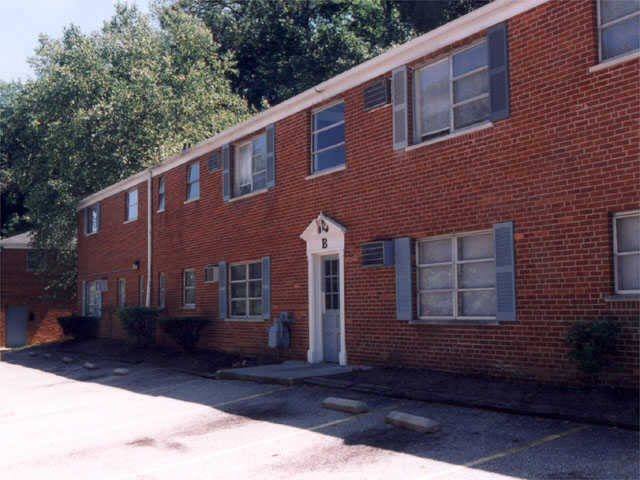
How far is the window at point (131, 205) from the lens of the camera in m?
24.1

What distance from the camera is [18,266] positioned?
35.7 m

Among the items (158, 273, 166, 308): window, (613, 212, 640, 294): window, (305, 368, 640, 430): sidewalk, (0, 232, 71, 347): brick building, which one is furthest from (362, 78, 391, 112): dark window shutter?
(0, 232, 71, 347): brick building

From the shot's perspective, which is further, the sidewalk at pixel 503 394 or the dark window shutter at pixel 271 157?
the dark window shutter at pixel 271 157

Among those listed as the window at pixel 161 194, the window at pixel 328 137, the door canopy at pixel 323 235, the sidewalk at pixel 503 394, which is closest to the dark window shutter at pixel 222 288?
the door canopy at pixel 323 235

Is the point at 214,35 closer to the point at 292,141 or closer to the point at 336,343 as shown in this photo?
the point at 292,141

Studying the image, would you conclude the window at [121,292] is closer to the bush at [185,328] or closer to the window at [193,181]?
the window at [193,181]

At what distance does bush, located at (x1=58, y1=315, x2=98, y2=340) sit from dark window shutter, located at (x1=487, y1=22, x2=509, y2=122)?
857 inches

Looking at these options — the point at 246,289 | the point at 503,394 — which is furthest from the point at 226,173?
the point at 503,394

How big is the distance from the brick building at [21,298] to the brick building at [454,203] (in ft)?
72.0

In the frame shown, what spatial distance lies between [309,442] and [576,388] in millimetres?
3869

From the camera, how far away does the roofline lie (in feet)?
34.2

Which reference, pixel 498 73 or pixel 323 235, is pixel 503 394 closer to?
pixel 498 73

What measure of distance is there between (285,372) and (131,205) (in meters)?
14.0

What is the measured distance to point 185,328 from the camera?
1839 centimetres
